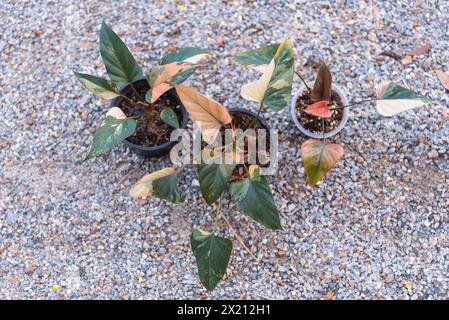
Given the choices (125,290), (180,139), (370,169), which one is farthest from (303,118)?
(125,290)

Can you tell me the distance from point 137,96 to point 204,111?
40cm

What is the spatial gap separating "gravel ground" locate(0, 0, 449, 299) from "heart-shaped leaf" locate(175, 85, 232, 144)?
35cm

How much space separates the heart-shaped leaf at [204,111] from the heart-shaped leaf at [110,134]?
0.19 meters

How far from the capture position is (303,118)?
80.6 inches

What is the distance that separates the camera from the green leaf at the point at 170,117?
6.16 ft

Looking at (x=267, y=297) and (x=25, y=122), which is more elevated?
(x=25, y=122)

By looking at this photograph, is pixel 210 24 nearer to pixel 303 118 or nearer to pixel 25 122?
pixel 303 118

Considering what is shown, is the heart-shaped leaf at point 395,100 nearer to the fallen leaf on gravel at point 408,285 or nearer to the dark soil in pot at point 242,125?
the dark soil in pot at point 242,125

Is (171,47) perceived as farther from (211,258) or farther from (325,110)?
(211,258)

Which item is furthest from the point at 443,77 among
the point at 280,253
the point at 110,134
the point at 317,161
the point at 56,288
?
the point at 56,288

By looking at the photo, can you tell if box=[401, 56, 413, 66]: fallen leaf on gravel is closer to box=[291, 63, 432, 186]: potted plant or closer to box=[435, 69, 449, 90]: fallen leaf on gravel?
box=[435, 69, 449, 90]: fallen leaf on gravel

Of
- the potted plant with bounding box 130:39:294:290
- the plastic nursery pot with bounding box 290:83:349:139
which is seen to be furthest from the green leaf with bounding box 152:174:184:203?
the plastic nursery pot with bounding box 290:83:349:139

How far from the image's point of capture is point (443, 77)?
7.11 feet
